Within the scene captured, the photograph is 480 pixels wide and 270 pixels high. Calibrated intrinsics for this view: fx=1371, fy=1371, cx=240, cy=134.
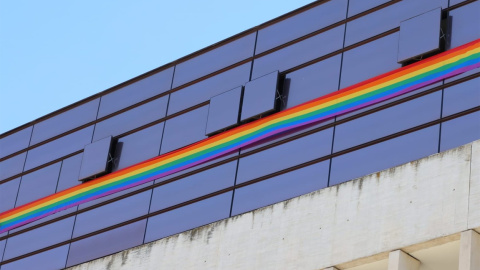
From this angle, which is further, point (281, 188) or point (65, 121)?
point (65, 121)

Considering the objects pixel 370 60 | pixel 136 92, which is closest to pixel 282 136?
pixel 370 60

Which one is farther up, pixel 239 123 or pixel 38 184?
pixel 38 184

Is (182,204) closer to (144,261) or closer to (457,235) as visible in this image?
(144,261)

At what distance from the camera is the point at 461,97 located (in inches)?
1149

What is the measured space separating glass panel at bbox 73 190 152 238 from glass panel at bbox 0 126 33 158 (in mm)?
5043

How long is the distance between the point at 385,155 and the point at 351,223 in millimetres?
2140

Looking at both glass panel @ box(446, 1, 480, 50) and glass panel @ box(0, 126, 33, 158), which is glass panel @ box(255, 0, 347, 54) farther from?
glass panel @ box(0, 126, 33, 158)

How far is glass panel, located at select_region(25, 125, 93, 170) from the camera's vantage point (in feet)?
126

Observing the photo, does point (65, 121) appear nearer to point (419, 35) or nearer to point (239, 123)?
point (239, 123)

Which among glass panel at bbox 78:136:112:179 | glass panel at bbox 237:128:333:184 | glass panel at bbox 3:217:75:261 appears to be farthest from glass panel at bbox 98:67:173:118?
glass panel at bbox 237:128:333:184

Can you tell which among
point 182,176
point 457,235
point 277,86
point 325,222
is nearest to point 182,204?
point 182,176

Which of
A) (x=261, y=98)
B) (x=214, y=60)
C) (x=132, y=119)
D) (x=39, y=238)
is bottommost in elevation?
(x=39, y=238)

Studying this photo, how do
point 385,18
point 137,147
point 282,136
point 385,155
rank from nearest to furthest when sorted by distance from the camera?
1. point 385,155
2. point 385,18
3. point 282,136
4. point 137,147

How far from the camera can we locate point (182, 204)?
110 feet
